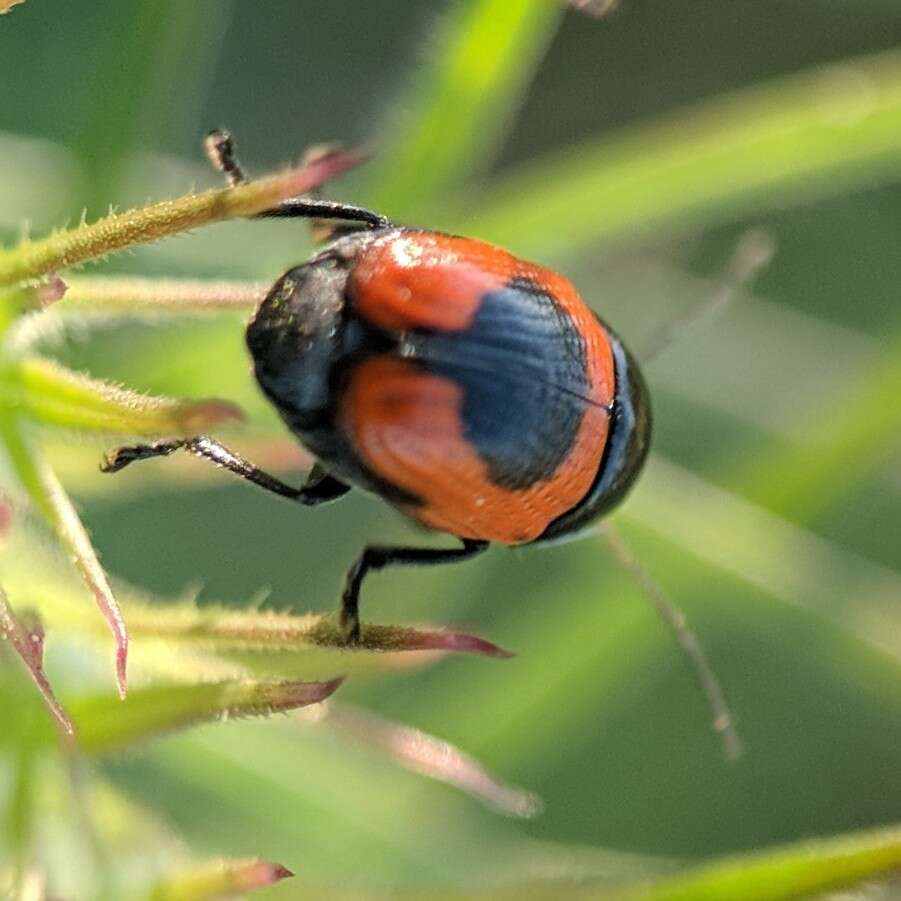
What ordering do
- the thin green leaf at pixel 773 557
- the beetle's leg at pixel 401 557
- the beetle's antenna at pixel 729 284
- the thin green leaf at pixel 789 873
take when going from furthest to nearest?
the thin green leaf at pixel 773 557 < the beetle's antenna at pixel 729 284 < the beetle's leg at pixel 401 557 < the thin green leaf at pixel 789 873

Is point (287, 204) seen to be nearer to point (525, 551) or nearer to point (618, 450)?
point (618, 450)

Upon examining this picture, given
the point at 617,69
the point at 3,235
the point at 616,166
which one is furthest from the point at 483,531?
the point at 617,69

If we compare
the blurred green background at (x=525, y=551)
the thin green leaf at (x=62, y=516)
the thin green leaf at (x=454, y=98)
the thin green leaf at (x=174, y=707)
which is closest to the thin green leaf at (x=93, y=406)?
the thin green leaf at (x=62, y=516)

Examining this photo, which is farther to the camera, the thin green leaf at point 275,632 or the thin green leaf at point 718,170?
the thin green leaf at point 718,170

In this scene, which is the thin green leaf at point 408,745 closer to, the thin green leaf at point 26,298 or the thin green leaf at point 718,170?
the thin green leaf at point 26,298

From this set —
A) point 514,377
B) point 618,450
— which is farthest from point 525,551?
point 514,377

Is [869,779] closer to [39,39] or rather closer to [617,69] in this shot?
[617,69]
